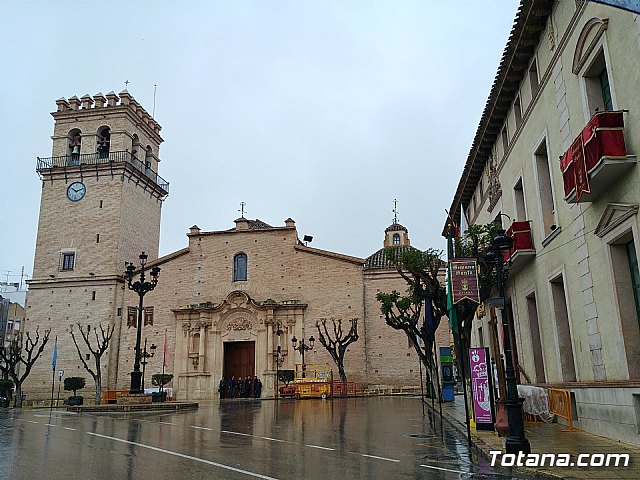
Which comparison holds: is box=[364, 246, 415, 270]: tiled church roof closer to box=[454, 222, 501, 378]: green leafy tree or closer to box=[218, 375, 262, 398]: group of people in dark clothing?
box=[218, 375, 262, 398]: group of people in dark clothing

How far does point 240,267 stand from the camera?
41375 millimetres

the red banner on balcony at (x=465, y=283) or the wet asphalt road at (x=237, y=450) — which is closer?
the wet asphalt road at (x=237, y=450)

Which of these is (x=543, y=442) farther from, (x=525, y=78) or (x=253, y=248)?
(x=253, y=248)

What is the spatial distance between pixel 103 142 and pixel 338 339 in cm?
2340

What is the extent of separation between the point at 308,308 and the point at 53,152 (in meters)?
23.2

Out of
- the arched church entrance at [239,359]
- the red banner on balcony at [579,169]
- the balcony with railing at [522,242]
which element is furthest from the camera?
the arched church entrance at [239,359]

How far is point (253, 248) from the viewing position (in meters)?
41.2

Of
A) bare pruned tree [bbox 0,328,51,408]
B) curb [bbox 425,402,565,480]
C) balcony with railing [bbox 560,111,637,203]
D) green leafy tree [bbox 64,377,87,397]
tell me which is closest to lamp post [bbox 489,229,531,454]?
curb [bbox 425,402,565,480]

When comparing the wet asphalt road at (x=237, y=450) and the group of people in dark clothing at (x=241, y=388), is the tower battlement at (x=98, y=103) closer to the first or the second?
the group of people in dark clothing at (x=241, y=388)

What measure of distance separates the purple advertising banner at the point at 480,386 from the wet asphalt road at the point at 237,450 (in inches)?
36.5

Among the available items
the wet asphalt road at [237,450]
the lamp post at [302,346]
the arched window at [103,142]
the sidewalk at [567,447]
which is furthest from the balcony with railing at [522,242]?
the arched window at [103,142]

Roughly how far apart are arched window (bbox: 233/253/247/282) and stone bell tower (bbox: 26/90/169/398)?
778 centimetres

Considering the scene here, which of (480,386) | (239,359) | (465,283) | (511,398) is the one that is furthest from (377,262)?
(511,398)

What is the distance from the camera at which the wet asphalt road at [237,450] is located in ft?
25.8
